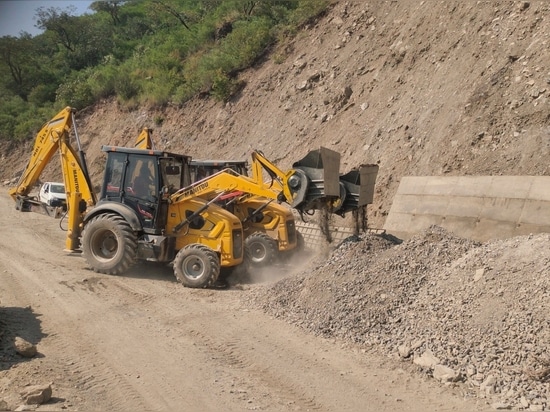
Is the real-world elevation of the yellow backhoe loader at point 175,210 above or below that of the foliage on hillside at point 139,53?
below

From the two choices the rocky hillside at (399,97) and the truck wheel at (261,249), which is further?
the rocky hillside at (399,97)

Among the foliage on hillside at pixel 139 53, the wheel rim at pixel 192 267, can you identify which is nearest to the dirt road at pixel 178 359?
the wheel rim at pixel 192 267

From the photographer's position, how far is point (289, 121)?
18.7 metres

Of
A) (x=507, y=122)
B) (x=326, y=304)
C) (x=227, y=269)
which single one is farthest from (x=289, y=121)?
(x=326, y=304)

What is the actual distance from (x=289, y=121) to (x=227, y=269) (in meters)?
9.61

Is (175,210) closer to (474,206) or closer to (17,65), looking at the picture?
(474,206)

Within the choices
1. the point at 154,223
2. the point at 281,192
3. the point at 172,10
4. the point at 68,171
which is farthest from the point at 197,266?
the point at 172,10

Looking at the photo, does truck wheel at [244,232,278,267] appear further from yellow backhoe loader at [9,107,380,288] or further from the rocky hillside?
the rocky hillside

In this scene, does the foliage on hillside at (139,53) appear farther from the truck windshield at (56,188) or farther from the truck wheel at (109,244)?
the truck wheel at (109,244)

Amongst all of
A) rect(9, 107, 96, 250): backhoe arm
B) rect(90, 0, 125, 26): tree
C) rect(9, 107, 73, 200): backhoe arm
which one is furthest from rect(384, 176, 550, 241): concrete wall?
rect(90, 0, 125, 26): tree

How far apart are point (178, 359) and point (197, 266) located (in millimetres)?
3347

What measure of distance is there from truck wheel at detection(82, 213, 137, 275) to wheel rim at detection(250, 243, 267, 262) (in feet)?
7.41

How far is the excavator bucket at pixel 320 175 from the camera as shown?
27.6 ft

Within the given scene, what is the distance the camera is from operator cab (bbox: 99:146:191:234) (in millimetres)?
9781
